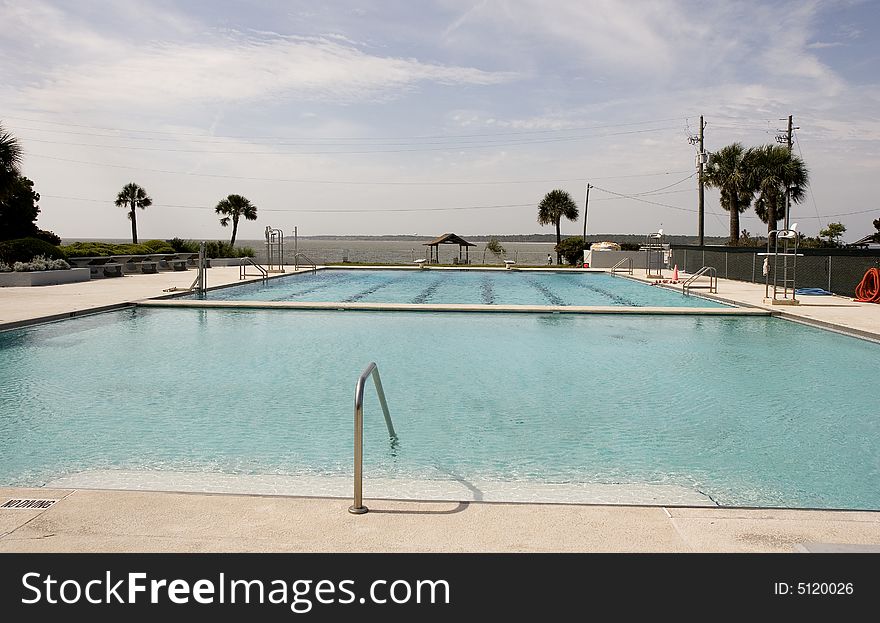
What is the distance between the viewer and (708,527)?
3812 mm

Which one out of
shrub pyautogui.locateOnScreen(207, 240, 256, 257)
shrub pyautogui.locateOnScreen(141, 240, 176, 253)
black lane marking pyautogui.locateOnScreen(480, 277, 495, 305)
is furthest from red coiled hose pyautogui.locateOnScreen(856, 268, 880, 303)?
shrub pyautogui.locateOnScreen(141, 240, 176, 253)

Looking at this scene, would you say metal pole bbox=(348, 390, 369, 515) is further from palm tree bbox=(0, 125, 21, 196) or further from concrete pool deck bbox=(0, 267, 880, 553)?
palm tree bbox=(0, 125, 21, 196)

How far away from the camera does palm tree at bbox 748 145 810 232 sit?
39969mm

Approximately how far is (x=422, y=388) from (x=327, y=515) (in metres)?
4.78

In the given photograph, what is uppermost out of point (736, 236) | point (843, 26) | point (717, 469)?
point (843, 26)

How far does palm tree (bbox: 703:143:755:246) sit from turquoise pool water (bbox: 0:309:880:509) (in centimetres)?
3002

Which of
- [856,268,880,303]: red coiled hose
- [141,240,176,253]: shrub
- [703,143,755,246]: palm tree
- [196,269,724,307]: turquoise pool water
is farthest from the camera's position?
[703,143,755,246]: palm tree

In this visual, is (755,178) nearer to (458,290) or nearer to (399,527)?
(458,290)

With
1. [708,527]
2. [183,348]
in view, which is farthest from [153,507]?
[183,348]

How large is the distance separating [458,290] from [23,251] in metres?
14.7

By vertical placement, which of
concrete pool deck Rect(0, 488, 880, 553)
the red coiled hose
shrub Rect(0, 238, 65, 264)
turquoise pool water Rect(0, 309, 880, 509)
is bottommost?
turquoise pool water Rect(0, 309, 880, 509)

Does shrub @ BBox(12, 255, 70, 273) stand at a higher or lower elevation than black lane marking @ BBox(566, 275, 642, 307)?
higher

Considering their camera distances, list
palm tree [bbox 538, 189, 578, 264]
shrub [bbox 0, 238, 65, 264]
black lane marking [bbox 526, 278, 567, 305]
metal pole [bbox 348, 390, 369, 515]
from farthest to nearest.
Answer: palm tree [bbox 538, 189, 578, 264]
shrub [bbox 0, 238, 65, 264]
black lane marking [bbox 526, 278, 567, 305]
metal pole [bbox 348, 390, 369, 515]

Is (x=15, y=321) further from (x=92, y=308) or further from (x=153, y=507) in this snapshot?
(x=153, y=507)
